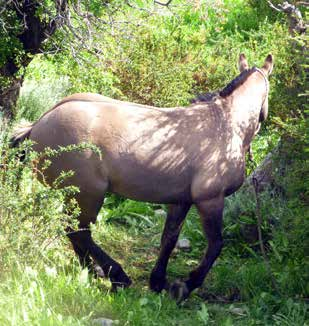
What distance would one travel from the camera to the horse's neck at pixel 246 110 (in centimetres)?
694

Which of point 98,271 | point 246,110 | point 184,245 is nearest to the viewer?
point 98,271

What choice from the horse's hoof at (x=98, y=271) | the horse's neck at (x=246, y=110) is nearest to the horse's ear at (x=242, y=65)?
the horse's neck at (x=246, y=110)

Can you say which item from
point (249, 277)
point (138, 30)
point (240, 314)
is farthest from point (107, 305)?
point (138, 30)

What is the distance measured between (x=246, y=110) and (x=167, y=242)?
138 cm

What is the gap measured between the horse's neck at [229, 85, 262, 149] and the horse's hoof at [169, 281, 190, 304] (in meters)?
1.36

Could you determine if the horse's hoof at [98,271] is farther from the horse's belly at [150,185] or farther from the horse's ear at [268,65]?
the horse's ear at [268,65]

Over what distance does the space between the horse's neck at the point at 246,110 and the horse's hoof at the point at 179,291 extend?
1364 millimetres

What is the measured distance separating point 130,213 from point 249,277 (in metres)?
2.17

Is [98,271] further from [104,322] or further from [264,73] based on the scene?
[264,73]

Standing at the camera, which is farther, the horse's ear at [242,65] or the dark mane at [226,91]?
the horse's ear at [242,65]

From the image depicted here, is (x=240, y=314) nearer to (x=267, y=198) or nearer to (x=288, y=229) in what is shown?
(x=288, y=229)

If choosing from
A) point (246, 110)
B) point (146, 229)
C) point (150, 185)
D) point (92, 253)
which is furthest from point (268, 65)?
point (92, 253)

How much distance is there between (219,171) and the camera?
6.53 meters

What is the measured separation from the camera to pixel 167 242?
6926 mm
